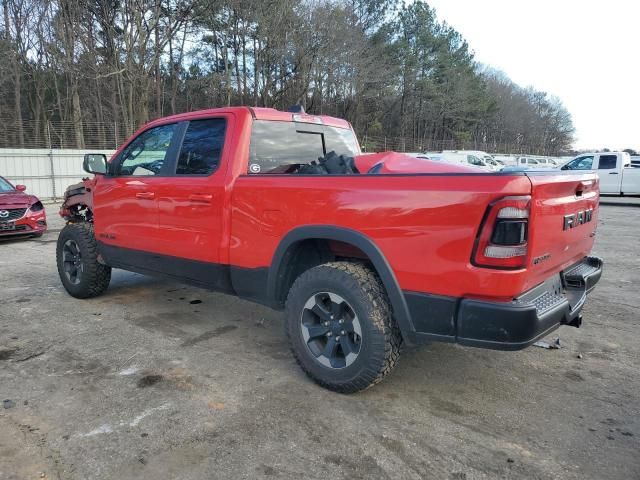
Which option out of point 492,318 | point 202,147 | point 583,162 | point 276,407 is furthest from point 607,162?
point 276,407

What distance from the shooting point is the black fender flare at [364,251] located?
9.14 feet

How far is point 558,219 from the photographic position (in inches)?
108

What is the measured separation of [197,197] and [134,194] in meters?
1.01

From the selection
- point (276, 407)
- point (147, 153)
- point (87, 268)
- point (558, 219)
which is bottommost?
point (276, 407)

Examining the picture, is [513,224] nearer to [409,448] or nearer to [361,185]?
[361,185]

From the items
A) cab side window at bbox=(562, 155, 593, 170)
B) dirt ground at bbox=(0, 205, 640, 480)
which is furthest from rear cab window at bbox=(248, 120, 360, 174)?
cab side window at bbox=(562, 155, 593, 170)

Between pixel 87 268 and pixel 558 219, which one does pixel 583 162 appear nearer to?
pixel 558 219

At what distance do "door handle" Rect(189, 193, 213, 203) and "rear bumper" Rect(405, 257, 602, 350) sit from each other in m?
1.80

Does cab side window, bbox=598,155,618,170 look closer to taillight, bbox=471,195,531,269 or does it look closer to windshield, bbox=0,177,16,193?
taillight, bbox=471,195,531,269

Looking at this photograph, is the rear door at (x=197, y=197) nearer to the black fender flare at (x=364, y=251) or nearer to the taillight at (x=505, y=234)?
the black fender flare at (x=364, y=251)

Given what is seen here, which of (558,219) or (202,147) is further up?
(202,147)

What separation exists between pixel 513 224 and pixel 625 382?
1837 mm

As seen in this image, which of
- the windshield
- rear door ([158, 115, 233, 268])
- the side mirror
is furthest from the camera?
the windshield

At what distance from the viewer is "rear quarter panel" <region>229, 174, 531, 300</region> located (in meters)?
2.44
